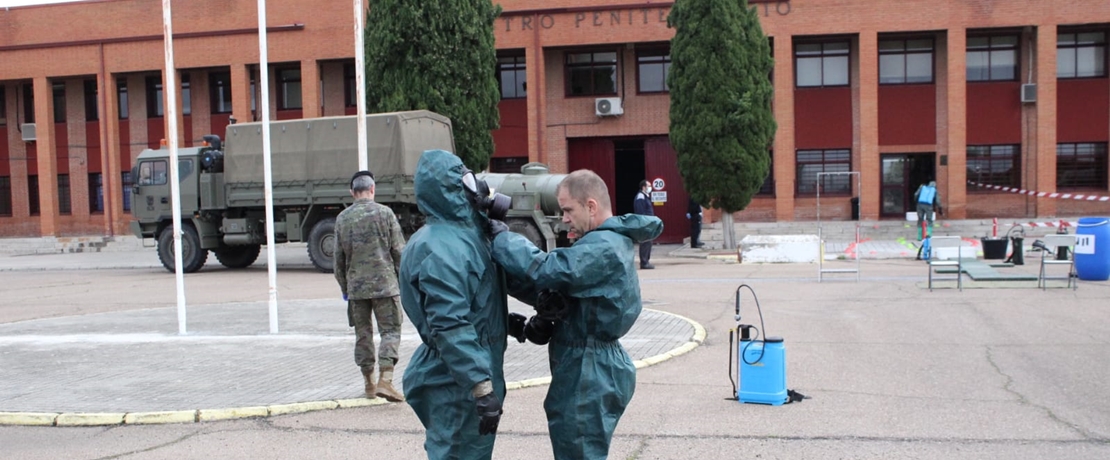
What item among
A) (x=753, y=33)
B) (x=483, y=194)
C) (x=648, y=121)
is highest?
(x=753, y=33)

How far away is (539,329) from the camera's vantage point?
4.01 metres

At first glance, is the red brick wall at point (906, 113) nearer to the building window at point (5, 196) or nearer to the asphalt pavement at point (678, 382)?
the asphalt pavement at point (678, 382)

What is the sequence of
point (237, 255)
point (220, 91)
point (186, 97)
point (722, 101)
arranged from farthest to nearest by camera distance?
point (186, 97), point (220, 91), point (722, 101), point (237, 255)

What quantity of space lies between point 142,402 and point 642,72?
26493 millimetres

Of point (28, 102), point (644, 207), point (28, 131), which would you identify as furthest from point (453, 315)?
point (28, 102)

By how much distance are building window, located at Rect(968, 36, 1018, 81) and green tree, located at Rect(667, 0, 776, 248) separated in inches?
373

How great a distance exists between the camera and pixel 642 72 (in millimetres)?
32188

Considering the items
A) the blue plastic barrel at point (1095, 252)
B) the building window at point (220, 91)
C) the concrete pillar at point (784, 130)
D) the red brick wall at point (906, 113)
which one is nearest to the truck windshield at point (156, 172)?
the building window at point (220, 91)

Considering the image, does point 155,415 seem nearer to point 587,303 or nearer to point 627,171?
point 587,303

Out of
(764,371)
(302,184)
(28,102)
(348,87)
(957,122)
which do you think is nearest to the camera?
(764,371)

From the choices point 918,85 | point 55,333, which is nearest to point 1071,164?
point 918,85

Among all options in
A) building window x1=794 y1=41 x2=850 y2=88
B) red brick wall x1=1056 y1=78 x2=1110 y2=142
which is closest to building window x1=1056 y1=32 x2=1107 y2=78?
red brick wall x1=1056 y1=78 x2=1110 y2=142

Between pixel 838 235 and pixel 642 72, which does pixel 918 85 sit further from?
pixel 642 72

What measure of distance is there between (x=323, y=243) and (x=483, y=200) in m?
17.4
